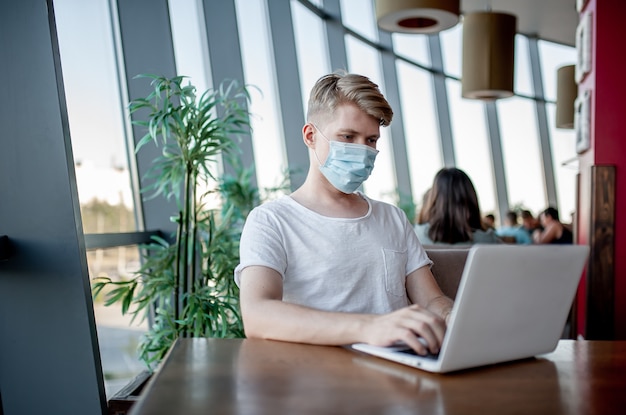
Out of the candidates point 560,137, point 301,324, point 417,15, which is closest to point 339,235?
point 301,324

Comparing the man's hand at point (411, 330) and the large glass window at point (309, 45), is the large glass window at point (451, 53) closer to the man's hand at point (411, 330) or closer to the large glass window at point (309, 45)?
the large glass window at point (309, 45)

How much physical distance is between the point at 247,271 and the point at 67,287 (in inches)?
37.8

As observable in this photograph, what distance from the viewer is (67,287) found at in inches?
87.8

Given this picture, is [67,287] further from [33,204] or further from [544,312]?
[544,312]

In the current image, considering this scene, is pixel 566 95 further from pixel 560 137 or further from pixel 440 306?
pixel 440 306

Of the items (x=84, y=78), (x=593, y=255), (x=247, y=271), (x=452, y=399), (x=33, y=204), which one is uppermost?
(x=84, y=78)

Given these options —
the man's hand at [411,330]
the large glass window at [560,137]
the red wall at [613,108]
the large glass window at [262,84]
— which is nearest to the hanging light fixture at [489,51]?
the red wall at [613,108]

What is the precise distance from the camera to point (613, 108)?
376 cm

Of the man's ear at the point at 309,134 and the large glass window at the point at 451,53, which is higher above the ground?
the large glass window at the point at 451,53

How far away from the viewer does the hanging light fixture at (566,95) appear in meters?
6.72

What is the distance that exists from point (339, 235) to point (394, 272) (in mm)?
182

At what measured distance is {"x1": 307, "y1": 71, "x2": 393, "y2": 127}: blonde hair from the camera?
171 cm

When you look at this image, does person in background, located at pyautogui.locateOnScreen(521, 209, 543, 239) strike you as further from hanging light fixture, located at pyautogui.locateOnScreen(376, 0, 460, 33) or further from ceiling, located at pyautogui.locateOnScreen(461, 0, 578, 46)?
hanging light fixture, located at pyautogui.locateOnScreen(376, 0, 460, 33)

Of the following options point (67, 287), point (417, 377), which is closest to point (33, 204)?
point (67, 287)
